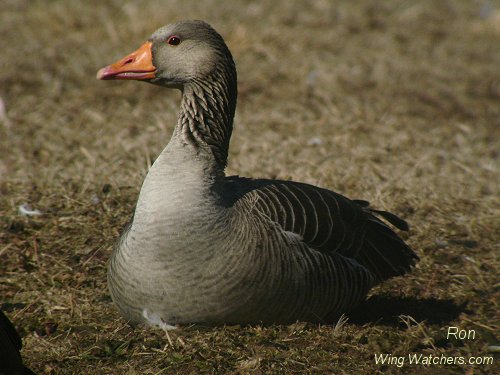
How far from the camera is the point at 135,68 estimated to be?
506 centimetres

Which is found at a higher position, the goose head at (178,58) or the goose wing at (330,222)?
the goose head at (178,58)

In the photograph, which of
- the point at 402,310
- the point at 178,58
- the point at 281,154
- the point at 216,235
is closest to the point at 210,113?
the point at 178,58

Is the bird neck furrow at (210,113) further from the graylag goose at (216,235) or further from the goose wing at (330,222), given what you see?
the goose wing at (330,222)

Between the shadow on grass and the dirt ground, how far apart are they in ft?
0.05

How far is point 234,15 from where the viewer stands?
11312 millimetres

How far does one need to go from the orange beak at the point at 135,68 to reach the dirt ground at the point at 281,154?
150cm

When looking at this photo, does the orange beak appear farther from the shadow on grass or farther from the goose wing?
the shadow on grass

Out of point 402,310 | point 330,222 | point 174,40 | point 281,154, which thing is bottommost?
point 402,310

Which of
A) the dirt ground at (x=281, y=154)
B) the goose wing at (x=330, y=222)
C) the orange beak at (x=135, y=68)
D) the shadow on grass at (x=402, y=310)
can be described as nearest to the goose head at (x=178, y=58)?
the orange beak at (x=135, y=68)

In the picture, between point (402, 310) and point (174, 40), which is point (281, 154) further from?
point (174, 40)

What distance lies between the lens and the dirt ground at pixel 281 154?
4793 millimetres

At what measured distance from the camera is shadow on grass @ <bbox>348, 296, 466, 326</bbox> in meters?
5.38

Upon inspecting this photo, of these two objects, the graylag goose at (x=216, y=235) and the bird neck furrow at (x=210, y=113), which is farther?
the bird neck furrow at (x=210, y=113)

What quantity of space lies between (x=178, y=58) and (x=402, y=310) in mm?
2297
